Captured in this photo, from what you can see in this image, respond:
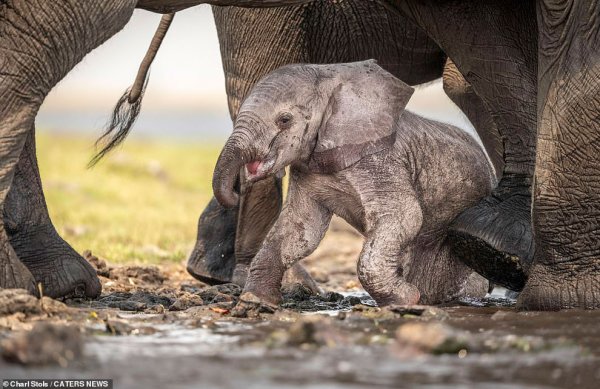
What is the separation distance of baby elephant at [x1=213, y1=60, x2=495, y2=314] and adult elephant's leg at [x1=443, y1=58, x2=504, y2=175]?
1.59m

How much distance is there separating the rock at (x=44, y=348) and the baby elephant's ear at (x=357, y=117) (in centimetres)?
230

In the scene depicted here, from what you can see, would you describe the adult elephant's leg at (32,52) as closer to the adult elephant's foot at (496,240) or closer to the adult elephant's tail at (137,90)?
the adult elephant's foot at (496,240)

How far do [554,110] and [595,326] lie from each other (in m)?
1.25

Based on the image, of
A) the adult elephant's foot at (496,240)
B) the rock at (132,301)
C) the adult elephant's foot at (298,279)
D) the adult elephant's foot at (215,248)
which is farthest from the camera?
the adult elephant's foot at (215,248)

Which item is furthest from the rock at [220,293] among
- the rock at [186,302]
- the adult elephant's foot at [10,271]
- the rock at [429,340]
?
the rock at [429,340]

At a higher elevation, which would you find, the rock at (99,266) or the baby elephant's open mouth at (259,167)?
the baby elephant's open mouth at (259,167)

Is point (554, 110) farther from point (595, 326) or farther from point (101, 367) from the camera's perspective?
point (101, 367)

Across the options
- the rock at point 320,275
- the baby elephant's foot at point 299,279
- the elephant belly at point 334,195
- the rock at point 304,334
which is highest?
the elephant belly at point 334,195

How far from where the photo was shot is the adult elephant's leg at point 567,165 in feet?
20.9

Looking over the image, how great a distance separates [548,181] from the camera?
6.47 m

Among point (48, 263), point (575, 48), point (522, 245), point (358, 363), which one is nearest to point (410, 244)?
point (522, 245)

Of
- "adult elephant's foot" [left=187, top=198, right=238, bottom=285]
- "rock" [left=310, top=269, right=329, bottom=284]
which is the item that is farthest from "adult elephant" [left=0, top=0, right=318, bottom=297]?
"rock" [left=310, top=269, right=329, bottom=284]

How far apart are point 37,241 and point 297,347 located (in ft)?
7.99

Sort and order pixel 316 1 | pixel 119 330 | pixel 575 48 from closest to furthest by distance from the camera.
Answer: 1. pixel 119 330
2. pixel 575 48
3. pixel 316 1
